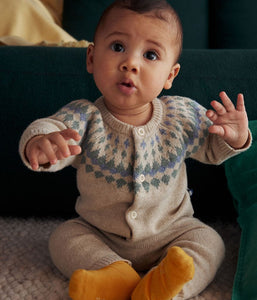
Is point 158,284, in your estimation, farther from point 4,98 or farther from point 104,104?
point 4,98

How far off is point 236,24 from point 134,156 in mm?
960

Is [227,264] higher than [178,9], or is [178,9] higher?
[178,9]

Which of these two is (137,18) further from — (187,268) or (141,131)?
(187,268)

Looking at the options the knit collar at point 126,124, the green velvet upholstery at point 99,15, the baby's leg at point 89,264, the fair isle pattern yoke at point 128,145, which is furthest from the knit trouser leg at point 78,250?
the green velvet upholstery at point 99,15

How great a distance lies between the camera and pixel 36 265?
83cm

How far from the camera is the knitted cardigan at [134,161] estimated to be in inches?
31.0

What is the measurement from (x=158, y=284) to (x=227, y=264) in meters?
0.24

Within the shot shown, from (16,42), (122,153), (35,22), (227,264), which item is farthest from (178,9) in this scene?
(227,264)

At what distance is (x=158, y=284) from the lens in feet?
2.19

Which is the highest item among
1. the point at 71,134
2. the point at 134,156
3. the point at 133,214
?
the point at 71,134

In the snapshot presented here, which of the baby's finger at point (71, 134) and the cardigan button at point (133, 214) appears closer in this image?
the baby's finger at point (71, 134)

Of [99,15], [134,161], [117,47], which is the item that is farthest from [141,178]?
[99,15]

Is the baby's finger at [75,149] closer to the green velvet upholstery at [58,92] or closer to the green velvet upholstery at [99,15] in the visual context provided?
the green velvet upholstery at [58,92]

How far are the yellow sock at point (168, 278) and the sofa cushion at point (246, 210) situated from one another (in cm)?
12
